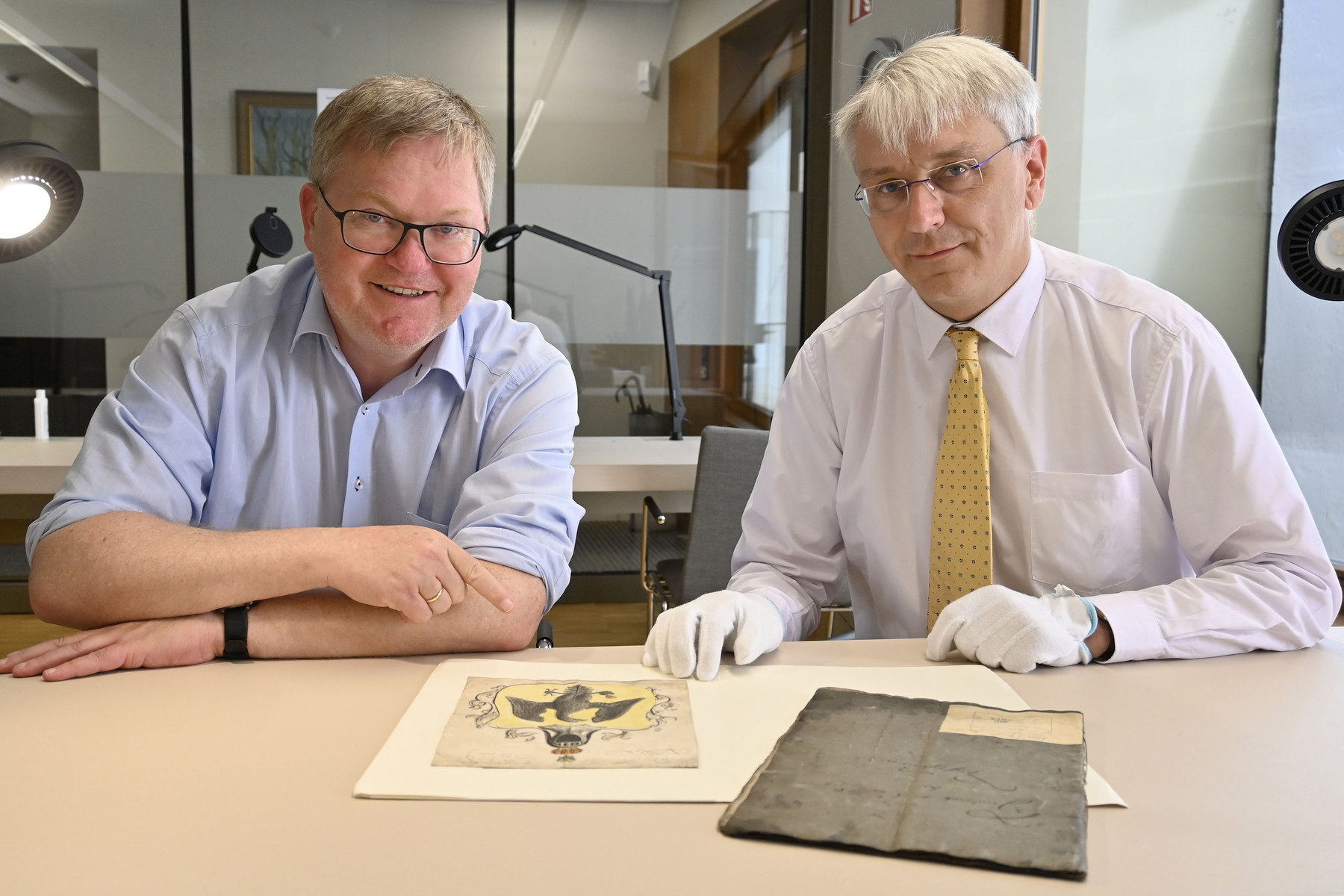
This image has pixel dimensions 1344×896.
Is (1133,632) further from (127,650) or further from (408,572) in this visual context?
(127,650)

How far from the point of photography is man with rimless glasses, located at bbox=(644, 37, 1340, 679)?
4.13ft

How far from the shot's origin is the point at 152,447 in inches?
51.3

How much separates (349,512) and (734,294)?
10.6 ft

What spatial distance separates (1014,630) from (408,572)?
2.09 feet

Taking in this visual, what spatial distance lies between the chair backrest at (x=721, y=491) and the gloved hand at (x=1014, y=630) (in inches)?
46.2

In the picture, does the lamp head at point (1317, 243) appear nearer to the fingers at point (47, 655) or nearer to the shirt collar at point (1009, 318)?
the shirt collar at point (1009, 318)

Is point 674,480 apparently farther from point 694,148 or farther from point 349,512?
point 694,148

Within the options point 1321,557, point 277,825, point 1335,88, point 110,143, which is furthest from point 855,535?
point 110,143

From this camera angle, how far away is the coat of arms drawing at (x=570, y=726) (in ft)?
2.69

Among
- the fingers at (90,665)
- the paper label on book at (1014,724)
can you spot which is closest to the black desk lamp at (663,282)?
the fingers at (90,665)

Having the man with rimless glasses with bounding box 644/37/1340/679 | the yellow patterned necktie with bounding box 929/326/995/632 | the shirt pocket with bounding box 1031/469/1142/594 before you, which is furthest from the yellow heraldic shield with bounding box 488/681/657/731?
the shirt pocket with bounding box 1031/469/1142/594

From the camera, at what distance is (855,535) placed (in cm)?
148

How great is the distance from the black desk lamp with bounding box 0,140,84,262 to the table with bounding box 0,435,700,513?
0.82 m

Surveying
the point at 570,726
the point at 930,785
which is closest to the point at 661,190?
the point at 570,726
